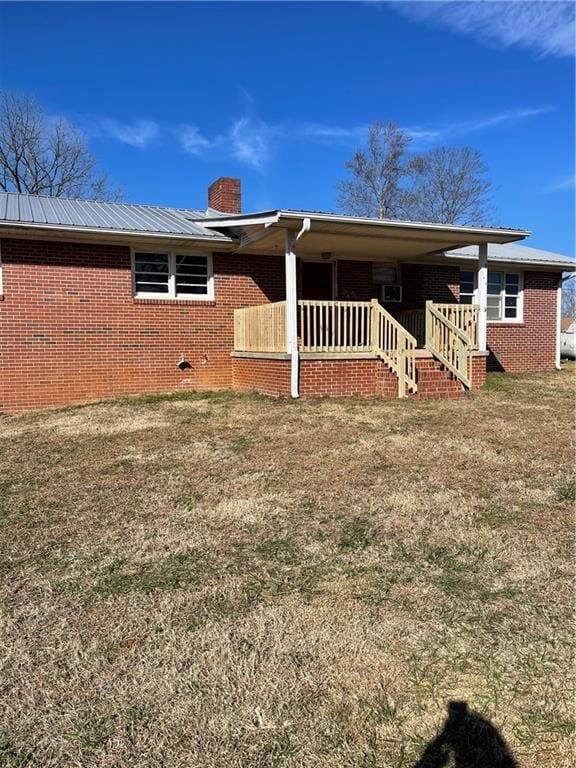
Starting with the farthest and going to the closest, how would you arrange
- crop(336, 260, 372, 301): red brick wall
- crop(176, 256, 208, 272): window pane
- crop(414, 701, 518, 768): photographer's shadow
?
1. crop(336, 260, 372, 301): red brick wall
2. crop(176, 256, 208, 272): window pane
3. crop(414, 701, 518, 768): photographer's shadow

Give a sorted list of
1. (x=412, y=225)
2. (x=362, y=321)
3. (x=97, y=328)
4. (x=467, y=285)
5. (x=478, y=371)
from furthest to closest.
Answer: (x=467, y=285), (x=478, y=371), (x=97, y=328), (x=362, y=321), (x=412, y=225)

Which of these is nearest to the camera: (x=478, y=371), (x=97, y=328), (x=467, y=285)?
(x=97, y=328)

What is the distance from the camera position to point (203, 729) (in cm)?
213

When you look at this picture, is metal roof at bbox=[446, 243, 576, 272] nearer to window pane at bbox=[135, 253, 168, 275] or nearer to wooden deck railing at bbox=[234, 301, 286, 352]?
wooden deck railing at bbox=[234, 301, 286, 352]

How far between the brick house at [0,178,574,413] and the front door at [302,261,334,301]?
0.86ft

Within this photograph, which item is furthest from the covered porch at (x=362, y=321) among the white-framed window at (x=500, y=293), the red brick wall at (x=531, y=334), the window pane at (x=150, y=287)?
the red brick wall at (x=531, y=334)

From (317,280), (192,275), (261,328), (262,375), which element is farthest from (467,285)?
(192,275)

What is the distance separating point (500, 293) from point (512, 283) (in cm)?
50

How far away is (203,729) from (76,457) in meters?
4.69

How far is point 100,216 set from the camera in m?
11.3

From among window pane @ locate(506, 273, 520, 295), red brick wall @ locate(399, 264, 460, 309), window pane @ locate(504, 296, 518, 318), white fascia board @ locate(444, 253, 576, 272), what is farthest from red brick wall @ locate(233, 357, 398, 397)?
window pane @ locate(506, 273, 520, 295)

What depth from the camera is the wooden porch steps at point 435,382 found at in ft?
32.5

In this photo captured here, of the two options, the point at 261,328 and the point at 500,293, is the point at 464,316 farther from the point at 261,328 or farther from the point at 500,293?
the point at 500,293

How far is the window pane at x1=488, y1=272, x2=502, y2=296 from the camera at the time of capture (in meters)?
14.9
